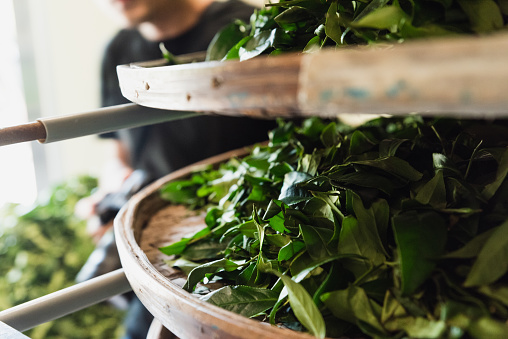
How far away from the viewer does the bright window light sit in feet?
7.05

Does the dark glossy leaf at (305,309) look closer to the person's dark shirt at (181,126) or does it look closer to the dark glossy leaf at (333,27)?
the dark glossy leaf at (333,27)

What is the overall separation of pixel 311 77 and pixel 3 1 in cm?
230

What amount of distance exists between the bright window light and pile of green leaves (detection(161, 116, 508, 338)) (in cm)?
192

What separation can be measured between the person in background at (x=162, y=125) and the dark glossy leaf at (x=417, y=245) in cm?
84

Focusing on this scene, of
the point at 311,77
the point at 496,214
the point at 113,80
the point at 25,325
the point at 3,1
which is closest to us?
the point at 311,77

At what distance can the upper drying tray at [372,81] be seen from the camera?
21cm

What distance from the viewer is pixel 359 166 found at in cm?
43

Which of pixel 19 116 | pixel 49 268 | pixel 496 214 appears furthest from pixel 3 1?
pixel 496 214

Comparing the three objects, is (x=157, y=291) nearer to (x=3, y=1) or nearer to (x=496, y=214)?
(x=496, y=214)

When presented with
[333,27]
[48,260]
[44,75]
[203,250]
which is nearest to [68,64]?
[44,75]

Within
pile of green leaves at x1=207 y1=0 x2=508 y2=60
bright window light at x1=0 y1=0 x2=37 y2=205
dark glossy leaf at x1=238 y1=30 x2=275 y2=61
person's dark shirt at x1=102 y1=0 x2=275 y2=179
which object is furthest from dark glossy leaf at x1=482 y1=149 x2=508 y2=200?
bright window light at x1=0 y1=0 x2=37 y2=205

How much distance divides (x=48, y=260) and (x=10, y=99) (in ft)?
3.35

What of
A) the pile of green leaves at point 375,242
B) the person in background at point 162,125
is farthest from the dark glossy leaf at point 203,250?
the person in background at point 162,125

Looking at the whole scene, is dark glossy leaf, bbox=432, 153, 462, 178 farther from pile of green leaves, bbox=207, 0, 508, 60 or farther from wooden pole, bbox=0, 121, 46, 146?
wooden pole, bbox=0, 121, 46, 146
